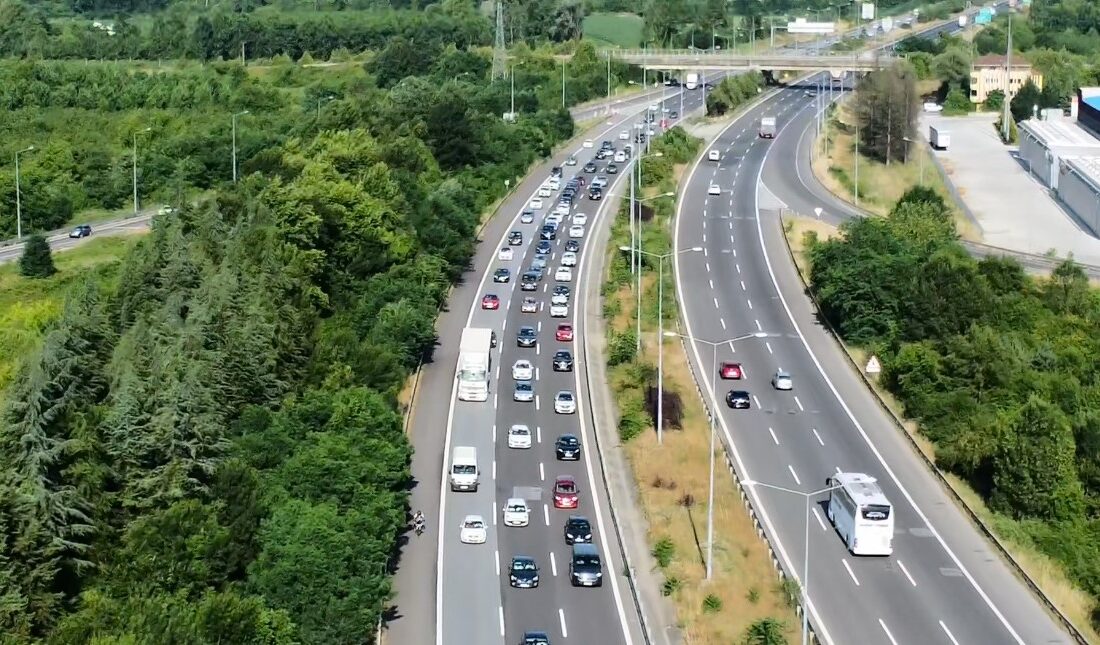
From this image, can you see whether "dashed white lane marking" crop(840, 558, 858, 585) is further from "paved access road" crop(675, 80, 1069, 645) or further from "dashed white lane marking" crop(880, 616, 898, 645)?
"dashed white lane marking" crop(880, 616, 898, 645)

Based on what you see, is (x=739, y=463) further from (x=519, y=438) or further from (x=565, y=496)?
(x=519, y=438)

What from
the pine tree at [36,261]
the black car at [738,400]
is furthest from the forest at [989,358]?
the pine tree at [36,261]

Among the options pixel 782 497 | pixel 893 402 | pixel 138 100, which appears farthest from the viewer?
pixel 138 100

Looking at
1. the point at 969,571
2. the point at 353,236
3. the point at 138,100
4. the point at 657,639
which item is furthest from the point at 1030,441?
the point at 138,100

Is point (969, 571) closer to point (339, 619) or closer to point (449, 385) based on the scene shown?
point (339, 619)

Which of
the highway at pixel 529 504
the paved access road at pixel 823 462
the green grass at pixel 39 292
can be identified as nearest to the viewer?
the highway at pixel 529 504

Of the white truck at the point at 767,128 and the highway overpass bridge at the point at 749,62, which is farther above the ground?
the highway overpass bridge at the point at 749,62

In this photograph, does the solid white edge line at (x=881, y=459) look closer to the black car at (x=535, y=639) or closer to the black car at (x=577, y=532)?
the black car at (x=577, y=532)
